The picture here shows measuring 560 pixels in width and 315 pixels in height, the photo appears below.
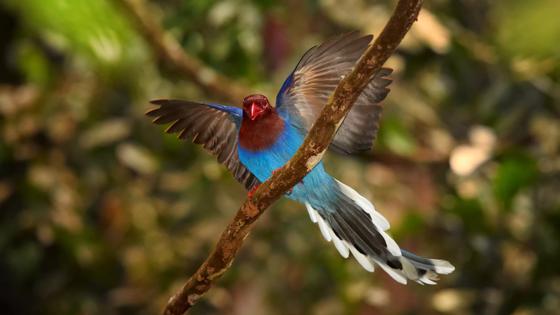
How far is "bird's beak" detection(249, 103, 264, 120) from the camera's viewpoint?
105 centimetres

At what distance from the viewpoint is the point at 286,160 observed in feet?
3.93

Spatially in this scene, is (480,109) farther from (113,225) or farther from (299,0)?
(113,225)

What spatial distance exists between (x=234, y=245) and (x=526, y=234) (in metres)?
2.57

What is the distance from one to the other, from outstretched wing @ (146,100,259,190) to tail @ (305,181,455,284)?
0.15 m

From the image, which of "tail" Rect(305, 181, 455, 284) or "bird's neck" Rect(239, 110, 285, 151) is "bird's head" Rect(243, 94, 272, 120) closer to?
"bird's neck" Rect(239, 110, 285, 151)

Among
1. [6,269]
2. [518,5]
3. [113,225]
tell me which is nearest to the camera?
[518,5]

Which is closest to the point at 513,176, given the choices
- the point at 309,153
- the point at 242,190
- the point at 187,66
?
the point at 187,66

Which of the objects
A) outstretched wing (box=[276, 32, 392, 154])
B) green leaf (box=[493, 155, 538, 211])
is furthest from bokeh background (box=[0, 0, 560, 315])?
outstretched wing (box=[276, 32, 392, 154])

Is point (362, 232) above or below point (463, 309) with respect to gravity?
below

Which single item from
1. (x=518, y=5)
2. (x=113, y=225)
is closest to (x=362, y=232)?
(x=518, y=5)

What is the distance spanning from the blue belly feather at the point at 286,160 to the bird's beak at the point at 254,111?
78 millimetres

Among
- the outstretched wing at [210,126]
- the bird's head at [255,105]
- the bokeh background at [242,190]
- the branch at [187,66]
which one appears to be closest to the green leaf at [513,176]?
the bokeh background at [242,190]

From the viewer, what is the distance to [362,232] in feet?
4.02

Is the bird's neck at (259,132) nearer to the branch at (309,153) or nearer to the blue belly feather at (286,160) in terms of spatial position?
the blue belly feather at (286,160)
